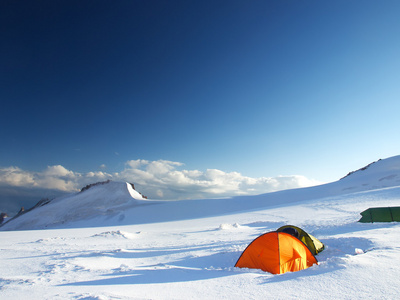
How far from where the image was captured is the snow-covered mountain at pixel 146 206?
97.2 feet

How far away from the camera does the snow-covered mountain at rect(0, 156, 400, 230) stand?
29625mm

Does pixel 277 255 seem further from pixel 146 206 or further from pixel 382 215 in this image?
pixel 146 206

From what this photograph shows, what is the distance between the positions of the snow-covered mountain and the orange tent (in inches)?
863

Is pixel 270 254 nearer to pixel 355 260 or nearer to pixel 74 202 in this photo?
pixel 355 260

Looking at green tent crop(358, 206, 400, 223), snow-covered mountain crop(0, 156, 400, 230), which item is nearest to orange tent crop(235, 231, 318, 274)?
green tent crop(358, 206, 400, 223)

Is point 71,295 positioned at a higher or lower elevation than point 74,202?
lower

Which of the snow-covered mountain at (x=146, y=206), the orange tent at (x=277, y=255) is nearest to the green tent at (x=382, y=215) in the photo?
the orange tent at (x=277, y=255)

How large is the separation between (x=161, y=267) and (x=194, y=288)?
240 centimetres

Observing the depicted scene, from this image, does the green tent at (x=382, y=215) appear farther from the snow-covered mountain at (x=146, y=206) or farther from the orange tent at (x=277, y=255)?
the snow-covered mountain at (x=146, y=206)

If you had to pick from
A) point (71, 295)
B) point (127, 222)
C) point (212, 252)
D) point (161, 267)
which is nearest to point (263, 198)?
point (127, 222)

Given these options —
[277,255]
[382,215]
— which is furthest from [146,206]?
[277,255]

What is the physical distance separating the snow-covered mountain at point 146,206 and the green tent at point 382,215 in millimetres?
17881

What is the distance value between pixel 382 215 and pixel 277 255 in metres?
10.2

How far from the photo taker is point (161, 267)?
7.05 metres
